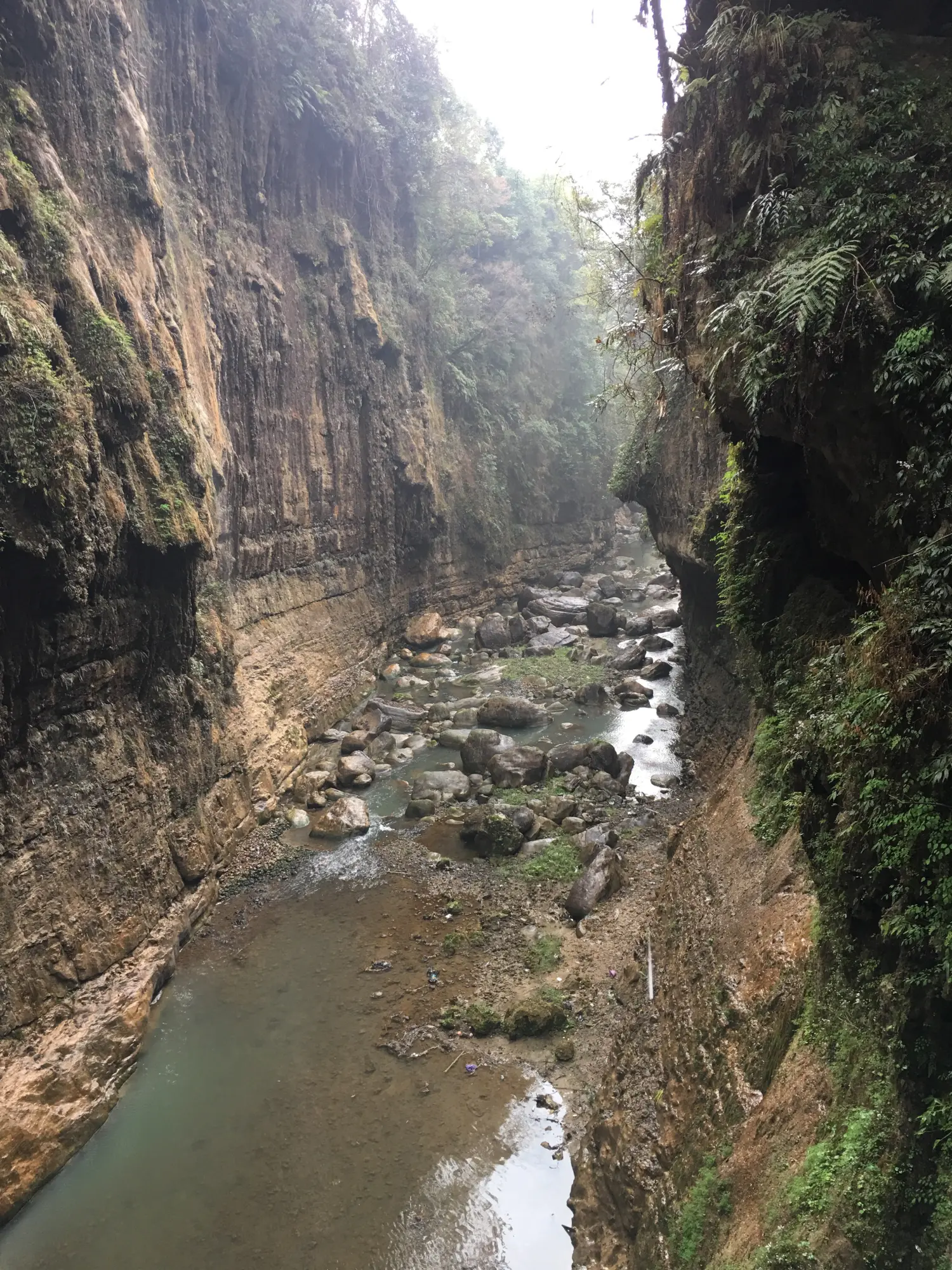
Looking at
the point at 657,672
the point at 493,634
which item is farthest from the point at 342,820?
the point at 493,634

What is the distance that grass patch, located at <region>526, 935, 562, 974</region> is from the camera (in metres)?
9.26

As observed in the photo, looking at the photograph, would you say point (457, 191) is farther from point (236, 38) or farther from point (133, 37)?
point (133, 37)

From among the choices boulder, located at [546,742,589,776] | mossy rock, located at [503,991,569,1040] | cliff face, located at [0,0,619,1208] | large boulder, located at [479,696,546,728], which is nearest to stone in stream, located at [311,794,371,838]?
cliff face, located at [0,0,619,1208]

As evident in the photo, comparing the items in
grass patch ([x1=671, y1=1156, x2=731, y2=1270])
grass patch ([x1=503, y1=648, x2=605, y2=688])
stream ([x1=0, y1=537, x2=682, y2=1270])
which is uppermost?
grass patch ([x1=671, y1=1156, x2=731, y2=1270])

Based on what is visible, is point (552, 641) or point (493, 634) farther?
point (493, 634)

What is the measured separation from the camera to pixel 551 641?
23812 millimetres

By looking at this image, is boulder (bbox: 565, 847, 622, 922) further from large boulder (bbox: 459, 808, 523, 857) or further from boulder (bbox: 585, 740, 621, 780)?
boulder (bbox: 585, 740, 621, 780)

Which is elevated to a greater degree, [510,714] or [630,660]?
[630,660]

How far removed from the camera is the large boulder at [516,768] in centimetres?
1412

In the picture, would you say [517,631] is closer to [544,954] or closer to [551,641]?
[551,641]

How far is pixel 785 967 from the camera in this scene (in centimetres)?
474

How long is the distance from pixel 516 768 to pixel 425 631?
10.3 metres

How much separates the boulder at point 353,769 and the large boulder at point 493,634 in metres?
9.19

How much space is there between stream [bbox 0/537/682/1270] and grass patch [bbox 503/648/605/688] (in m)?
10.8
